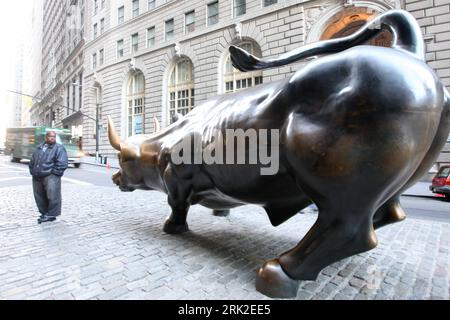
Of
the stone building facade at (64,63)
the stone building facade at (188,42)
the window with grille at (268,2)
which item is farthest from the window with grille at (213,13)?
the stone building facade at (64,63)

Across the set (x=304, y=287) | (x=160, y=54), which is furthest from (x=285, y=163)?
(x=160, y=54)

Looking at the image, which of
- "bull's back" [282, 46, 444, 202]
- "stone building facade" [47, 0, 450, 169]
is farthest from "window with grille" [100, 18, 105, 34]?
"bull's back" [282, 46, 444, 202]

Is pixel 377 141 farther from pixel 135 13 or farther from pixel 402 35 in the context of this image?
pixel 135 13

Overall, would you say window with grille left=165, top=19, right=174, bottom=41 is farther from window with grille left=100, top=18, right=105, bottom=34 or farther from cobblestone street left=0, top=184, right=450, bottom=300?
cobblestone street left=0, top=184, right=450, bottom=300

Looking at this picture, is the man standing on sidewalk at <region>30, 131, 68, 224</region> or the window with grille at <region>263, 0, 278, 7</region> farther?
the window with grille at <region>263, 0, 278, 7</region>

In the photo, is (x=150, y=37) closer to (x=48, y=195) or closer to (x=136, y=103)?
(x=136, y=103)

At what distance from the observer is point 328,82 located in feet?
6.39

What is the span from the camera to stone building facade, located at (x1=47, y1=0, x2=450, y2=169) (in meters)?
17.1

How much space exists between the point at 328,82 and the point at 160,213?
15.3ft

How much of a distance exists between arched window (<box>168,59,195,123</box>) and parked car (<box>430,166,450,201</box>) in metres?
19.1

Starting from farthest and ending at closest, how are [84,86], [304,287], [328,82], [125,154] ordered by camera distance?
[84,86]
[125,154]
[304,287]
[328,82]

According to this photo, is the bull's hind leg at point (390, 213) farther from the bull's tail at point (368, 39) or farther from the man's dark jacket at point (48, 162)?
the man's dark jacket at point (48, 162)

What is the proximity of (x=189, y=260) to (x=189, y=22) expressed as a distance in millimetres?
26742

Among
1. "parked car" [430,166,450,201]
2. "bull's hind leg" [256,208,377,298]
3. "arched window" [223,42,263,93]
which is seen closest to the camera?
"bull's hind leg" [256,208,377,298]
